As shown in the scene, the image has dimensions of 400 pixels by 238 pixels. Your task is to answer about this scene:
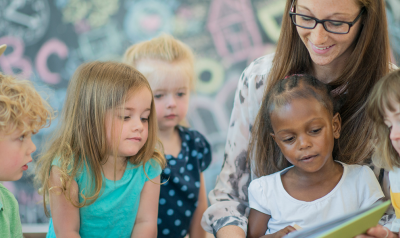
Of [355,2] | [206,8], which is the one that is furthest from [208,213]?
[206,8]

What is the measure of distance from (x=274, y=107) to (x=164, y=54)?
2.70ft

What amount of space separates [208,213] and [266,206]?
26cm

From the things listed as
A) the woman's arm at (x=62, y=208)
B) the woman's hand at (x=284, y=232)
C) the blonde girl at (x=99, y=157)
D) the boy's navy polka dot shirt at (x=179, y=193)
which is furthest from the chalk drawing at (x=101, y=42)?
the woman's hand at (x=284, y=232)

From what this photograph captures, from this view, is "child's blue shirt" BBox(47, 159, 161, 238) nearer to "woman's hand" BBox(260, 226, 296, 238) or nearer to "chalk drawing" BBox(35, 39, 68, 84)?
"woman's hand" BBox(260, 226, 296, 238)

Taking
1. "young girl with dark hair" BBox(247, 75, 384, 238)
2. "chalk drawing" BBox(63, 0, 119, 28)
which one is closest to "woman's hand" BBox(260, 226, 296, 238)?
"young girl with dark hair" BBox(247, 75, 384, 238)

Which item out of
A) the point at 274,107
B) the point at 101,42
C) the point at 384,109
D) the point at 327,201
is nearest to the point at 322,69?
the point at 274,107

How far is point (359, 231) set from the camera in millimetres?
966

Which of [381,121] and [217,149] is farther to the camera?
[217,149]

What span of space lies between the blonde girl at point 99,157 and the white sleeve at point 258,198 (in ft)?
1.39

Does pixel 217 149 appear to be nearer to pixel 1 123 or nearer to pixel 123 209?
pixel 123 209

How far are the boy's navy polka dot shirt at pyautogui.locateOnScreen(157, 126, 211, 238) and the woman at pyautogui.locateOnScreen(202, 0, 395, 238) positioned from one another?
303mm

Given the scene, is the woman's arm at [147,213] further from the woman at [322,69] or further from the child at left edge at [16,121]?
the child at left edge at [16,121]

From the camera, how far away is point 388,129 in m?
1.12

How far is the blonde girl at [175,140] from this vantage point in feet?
5.98
